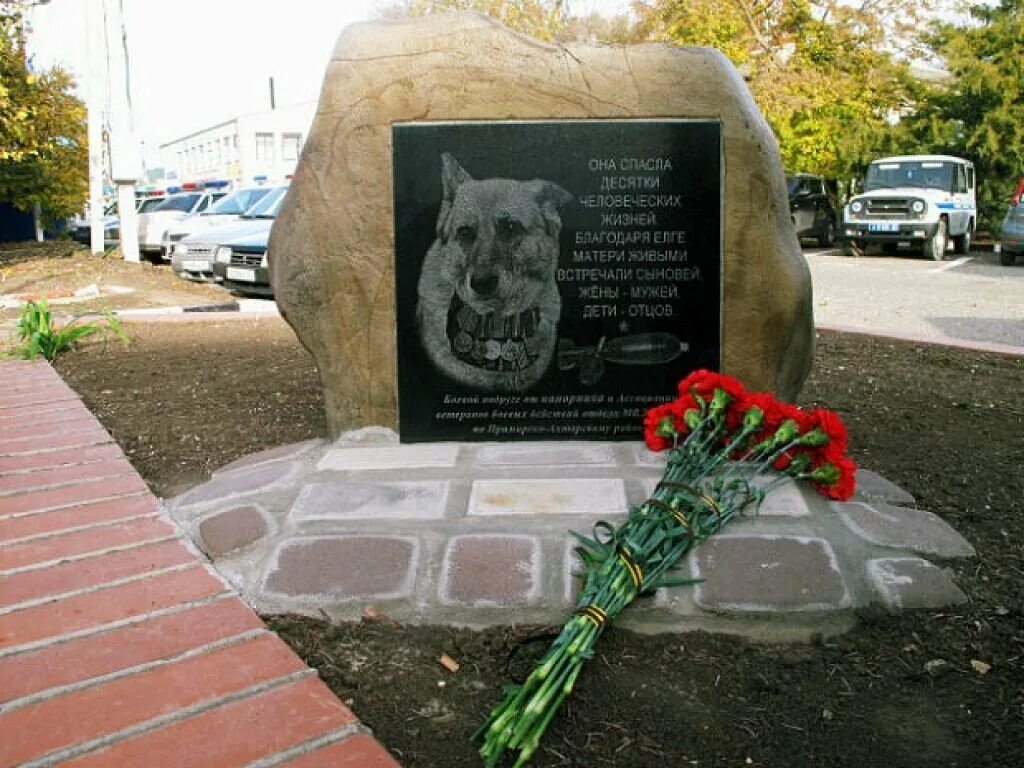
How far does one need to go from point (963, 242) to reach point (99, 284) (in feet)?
54.9

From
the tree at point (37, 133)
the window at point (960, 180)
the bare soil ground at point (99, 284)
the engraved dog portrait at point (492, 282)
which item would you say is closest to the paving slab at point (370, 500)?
the engraved dog portrait at point (492, 282)

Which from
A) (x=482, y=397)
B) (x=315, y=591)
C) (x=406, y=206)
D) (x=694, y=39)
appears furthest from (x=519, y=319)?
(x=694, y=39)

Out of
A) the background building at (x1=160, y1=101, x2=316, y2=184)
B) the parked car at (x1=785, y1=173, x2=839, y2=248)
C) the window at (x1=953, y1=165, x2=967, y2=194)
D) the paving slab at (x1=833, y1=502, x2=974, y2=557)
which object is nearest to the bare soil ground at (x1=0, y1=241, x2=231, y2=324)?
the paving slab at (x1=833, y1=502, x2=974, y2=557)

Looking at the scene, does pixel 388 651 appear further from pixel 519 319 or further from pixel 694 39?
pixel 694 39

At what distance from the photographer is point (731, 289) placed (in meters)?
3.57

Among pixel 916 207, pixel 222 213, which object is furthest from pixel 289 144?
pixel 916 207

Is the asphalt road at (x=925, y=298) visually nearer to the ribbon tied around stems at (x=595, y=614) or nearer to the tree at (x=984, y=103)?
the tree at (x=984, y=103)

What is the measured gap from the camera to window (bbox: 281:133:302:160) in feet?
167

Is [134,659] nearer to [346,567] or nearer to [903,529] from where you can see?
[346,567]

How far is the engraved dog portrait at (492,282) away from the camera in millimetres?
3568

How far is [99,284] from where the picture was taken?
11.8 m

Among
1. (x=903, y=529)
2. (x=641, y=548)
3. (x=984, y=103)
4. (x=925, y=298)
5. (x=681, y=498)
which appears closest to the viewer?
(x=641, y=548)

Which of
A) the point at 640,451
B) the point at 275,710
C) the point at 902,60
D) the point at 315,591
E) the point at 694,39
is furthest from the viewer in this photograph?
the point at 902,60

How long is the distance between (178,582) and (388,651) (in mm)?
666
